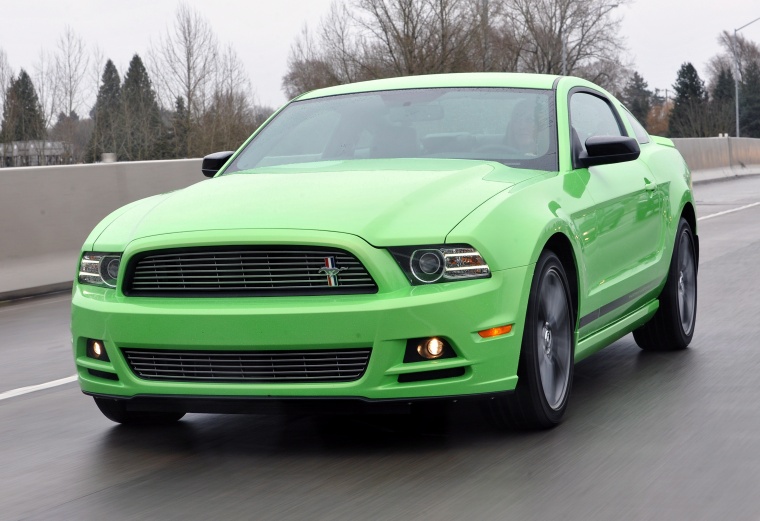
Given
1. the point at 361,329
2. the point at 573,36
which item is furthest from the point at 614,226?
the point at 573,36

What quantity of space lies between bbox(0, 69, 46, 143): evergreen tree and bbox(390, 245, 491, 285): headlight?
157 feet

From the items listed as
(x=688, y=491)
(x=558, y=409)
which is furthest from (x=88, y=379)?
(x=688, y=491)

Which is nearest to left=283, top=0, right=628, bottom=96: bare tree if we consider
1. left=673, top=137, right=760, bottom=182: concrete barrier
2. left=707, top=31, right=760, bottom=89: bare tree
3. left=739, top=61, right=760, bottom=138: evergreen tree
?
left=673, top=137, right=760, bottom=182: concrete barrier

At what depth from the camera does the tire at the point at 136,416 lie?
5852 millimetres

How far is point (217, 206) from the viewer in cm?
548

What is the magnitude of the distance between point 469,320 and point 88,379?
5.21 feet

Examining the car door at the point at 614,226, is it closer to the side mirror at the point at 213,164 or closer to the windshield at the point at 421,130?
the windshield at the point at 421,130

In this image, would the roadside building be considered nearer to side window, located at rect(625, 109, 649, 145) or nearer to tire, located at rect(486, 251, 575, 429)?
side window, located at rect(625, 109, 649, 145)

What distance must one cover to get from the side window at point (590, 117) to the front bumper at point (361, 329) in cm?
170

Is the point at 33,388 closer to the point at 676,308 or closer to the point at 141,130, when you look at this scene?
the point at 676,308

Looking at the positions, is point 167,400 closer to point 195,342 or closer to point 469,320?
point 195,342

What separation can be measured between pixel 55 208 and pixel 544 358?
822 centimetres

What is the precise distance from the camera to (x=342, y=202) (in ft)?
17.5

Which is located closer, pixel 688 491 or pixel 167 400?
pixel 688 491
